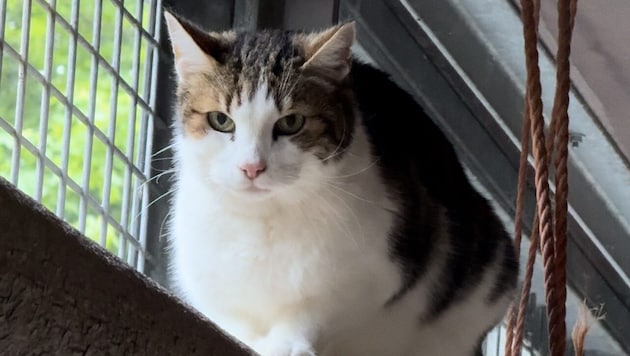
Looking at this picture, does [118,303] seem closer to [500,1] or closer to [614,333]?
[500,1]

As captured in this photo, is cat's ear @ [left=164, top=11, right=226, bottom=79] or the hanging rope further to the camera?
cat's ear @ [left=164, top=11, right=226, bottom=79]

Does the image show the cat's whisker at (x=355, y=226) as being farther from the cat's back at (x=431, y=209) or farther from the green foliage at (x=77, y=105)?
the green foliage at (x=77, y=105)

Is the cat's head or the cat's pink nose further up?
the cat's head

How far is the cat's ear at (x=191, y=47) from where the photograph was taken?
4.32 ft

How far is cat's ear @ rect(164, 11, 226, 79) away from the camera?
4.32 feet

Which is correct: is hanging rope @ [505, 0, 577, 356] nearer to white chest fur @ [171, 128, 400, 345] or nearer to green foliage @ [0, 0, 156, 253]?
white chest fur @ [171, 128, 400, 345]

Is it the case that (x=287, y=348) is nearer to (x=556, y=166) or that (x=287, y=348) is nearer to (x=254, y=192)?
(x=254, y=192)

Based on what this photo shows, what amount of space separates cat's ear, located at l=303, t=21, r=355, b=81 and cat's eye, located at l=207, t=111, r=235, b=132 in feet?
0.44

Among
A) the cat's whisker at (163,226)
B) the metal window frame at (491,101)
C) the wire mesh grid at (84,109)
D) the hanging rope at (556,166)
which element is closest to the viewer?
the hanging rope at (556,166)

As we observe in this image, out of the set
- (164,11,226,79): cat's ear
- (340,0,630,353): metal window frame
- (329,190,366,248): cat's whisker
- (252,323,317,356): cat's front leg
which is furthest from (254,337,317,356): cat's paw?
(340,0,630,353): metal window frame

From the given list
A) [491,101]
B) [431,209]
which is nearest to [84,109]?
[431,209]

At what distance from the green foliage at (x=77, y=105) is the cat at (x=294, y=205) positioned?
0.10 meters

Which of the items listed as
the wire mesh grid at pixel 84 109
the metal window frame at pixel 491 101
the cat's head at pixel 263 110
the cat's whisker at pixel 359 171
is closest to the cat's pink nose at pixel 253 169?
the cat's head at pixel 263 110

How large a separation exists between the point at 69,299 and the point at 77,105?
0.70 meters
